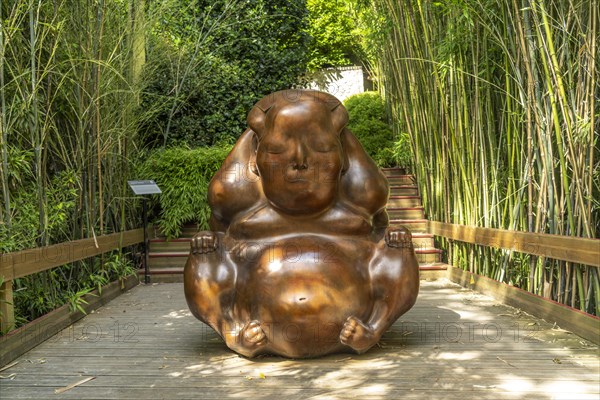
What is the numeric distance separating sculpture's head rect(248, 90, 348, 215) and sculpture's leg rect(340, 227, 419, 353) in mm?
303

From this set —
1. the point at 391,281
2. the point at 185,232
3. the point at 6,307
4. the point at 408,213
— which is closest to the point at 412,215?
the point at 408,213

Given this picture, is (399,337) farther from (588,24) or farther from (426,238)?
(426,238)

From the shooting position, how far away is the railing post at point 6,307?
2.56 m

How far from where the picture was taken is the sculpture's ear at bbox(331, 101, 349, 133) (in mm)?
2486

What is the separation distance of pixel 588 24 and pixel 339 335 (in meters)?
1.65

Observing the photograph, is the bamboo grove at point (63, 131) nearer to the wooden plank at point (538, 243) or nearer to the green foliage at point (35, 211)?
the green foliage at point (35, 211)

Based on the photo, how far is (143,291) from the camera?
4.35 meters

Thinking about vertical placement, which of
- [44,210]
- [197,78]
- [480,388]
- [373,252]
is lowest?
[480,388]

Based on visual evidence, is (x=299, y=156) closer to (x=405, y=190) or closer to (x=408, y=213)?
(x=408, y=213)

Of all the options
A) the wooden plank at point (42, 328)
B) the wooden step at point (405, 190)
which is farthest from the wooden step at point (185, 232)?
the wooden step at point (405, 190)

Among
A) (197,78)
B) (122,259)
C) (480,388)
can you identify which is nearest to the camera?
(480,388)

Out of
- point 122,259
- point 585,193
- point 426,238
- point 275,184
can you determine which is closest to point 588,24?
point 585,193

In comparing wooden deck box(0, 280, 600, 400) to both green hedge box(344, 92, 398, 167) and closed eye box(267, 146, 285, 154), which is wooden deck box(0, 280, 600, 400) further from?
green hedge box(344, 92, 398, 167)

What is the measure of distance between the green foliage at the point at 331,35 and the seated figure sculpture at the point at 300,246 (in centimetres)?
970
